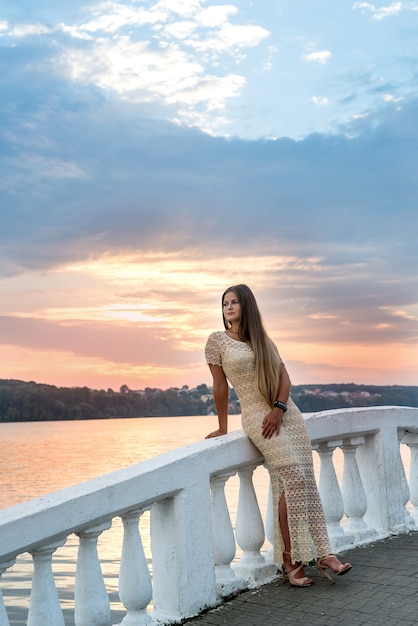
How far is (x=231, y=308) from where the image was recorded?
5109 mm

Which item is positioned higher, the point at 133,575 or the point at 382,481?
the point at 382,481

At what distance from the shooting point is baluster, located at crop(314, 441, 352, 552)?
5.50 meters

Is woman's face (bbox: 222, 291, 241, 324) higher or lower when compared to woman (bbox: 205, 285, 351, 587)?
higher

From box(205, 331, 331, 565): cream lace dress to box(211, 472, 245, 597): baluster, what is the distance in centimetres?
35

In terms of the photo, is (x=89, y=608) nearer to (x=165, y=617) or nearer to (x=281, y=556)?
(x=165, y=617)

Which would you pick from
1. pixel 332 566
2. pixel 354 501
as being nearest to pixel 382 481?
pixel 354 501

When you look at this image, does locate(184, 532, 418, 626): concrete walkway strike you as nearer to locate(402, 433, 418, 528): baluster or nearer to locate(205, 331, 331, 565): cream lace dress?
locate(205, 331, 331, 565): cream lace dress

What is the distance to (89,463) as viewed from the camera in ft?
238

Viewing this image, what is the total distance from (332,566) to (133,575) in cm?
131

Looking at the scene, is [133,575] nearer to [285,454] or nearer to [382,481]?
[285,454]

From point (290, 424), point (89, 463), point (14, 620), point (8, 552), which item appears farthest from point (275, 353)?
point (89, 463)

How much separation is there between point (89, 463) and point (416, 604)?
7053 cm

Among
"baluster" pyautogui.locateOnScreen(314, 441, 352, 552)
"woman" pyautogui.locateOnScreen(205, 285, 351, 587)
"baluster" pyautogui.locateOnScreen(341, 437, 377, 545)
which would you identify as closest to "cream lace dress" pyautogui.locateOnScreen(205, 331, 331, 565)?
"woman" pyautogui.locateOnScreen(205, 285, 351, 587)

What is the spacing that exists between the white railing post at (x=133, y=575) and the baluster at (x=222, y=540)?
610 mm
